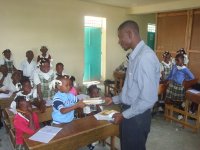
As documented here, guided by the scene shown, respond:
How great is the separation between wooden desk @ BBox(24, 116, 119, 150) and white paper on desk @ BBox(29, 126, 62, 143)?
0.15 ft

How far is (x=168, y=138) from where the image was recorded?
373 cm

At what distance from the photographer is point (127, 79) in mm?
1839

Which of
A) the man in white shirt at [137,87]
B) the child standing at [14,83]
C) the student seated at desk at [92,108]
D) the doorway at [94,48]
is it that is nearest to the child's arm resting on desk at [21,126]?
the student seated at desk at [92,108]

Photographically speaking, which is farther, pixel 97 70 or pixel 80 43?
pixel 97 70

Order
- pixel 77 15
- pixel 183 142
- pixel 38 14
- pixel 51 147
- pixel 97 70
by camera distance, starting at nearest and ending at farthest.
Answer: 1. pixel 51 147
2. pixel 183 142
3. pixel 38 14
4. pixel 77 15
5. pixel 97 70

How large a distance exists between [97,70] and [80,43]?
1406 mm

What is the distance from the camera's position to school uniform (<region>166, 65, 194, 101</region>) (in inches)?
173

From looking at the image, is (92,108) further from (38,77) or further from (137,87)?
(137,87)

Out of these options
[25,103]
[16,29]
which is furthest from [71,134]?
[16,29]

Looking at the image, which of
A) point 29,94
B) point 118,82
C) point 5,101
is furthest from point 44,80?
point 118,82

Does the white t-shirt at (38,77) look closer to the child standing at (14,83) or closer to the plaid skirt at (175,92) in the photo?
the child standing at (14,83)

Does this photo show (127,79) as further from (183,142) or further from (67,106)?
(183,142)

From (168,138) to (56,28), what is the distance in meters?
4.61

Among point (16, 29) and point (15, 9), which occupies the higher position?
point (15, 9)
